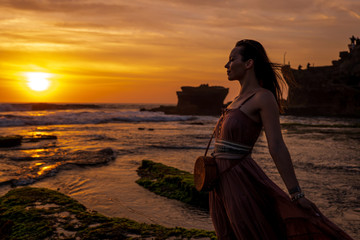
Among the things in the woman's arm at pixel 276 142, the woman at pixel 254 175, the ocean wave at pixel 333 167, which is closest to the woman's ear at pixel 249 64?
the woman at pixel 254 175

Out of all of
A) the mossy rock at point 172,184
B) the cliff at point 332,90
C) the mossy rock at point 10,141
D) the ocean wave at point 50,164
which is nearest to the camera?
the mossy rock at point 172,184

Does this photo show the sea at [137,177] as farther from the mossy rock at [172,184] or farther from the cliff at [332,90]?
the cliff at [332,90]

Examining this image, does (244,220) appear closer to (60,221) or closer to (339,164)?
(60,221)

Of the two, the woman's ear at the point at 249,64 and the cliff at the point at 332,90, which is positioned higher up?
the cliff at the point at 332,90

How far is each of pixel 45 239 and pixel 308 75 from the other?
78.9 meters

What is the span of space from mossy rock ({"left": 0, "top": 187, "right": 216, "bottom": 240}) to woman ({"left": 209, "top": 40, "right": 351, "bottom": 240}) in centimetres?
210

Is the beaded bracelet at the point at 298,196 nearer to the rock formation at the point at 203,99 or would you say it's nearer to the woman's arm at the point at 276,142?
the woman's arm at the point at 276,142

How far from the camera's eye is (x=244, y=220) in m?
1.94

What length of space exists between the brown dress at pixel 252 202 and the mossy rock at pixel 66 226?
216 centimetres

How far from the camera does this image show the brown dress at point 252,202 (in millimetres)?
1810

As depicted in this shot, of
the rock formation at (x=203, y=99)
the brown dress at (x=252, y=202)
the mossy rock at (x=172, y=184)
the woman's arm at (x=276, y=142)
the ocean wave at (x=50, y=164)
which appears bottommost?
the ocean wave at (x=50, y=164)

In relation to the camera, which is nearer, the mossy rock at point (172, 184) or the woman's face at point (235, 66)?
the woman's face at point (235, 66)

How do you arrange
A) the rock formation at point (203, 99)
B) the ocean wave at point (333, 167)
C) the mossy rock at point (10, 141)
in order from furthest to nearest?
1. the rock formation at point (203, 99)
2. the mossy rock at point (10, 141)
3. the ocean wave at point (333, 167)

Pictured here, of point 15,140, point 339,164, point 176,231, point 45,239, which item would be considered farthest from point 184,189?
point 15,140
